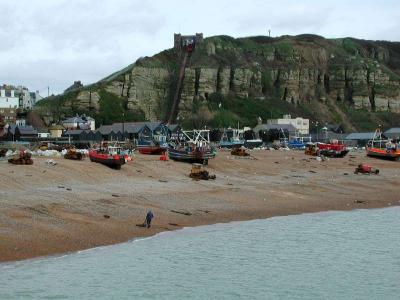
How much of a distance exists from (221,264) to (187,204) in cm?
1256

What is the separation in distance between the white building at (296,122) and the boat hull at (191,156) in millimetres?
100247

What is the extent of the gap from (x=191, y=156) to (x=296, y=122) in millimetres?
105433

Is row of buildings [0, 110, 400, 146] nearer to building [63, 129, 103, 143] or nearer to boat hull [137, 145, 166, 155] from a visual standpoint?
building [63, 129, 103, 143]

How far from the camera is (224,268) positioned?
23.9 meters

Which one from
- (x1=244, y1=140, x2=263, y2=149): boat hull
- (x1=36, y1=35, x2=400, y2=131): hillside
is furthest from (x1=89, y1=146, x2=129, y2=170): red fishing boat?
(x1=36, y1=35, x2=400, y2=131): hillside

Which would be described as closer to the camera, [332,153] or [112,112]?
[332,153]

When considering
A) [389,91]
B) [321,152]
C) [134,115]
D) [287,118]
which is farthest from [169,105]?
[321,152]

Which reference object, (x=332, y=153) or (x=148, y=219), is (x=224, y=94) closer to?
(x=332, y=153)

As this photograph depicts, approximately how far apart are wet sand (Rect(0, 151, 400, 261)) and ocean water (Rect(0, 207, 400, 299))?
137 centimetres

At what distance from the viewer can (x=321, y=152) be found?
86688 mm

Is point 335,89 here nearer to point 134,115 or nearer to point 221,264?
point 134,115

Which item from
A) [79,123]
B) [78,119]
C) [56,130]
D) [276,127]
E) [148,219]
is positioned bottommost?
[148,219]

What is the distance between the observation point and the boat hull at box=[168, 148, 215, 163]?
62.2 meters

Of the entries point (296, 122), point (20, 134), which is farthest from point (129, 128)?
point (296, 122)
